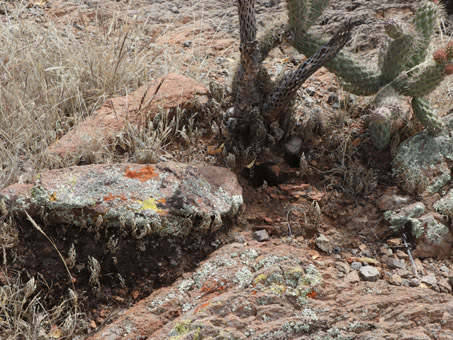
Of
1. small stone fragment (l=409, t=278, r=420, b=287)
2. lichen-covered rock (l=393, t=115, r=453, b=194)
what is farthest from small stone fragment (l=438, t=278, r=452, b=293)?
lichen-covered rock (l=393, t=115, r=453, b=194)

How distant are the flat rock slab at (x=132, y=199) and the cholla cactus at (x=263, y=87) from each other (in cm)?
62

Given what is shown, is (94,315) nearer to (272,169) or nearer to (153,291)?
(153,291)

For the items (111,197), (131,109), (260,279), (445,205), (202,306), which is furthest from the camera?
(131,109)

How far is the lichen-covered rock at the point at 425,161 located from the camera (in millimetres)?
3512

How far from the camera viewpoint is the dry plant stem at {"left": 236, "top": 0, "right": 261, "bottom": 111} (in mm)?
3433

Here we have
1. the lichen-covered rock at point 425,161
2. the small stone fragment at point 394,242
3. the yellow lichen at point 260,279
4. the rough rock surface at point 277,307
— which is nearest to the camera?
the rough rock surface at point 277,307

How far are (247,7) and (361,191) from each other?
1.52 metres

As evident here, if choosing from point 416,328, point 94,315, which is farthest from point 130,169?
point 416,328

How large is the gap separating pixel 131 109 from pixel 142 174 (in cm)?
94

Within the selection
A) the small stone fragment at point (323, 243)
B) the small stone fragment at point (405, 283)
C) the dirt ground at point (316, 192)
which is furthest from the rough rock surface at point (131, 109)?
the small stone fragment at point (405, 283)

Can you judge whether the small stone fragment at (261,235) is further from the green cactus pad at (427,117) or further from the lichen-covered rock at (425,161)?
the green cactus pad at (427,117)

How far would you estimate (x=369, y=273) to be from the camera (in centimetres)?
293

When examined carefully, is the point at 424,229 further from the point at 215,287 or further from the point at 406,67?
the point at 215,287

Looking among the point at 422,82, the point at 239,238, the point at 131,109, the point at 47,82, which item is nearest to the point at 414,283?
the point at 239,238
